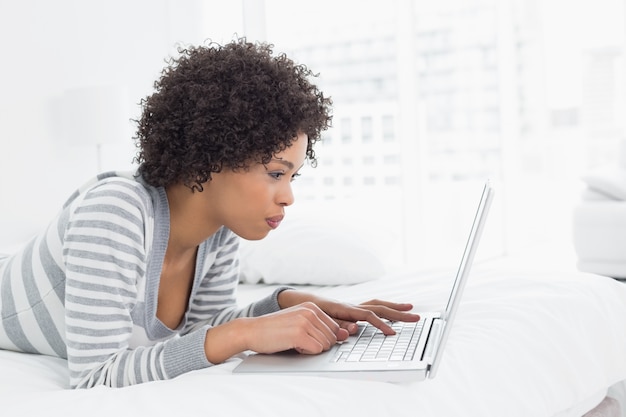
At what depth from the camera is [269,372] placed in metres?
1.26

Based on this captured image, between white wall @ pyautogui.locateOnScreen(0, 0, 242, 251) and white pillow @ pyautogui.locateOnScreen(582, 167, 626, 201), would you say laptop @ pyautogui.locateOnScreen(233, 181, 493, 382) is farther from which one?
white pillow @ pyautogui.locateOnScreen(582, 167, 626, 201)

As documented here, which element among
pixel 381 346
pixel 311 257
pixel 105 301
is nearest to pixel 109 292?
pixel 105 301

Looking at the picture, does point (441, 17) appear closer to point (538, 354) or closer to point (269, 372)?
Answer: point (538, 354)

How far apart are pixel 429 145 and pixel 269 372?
4359 millimetres

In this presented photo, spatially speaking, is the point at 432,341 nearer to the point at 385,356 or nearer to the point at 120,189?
the point at 385,356

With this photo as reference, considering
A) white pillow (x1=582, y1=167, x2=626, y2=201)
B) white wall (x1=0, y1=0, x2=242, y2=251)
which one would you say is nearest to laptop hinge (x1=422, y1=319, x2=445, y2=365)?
white wall (x1=0, y1=0, x2=242, y2=251)

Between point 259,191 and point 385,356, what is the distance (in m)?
0.37

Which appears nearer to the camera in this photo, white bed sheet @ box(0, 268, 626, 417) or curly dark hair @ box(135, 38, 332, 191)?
white bed sheet @ box(0, 268, 626, 417)

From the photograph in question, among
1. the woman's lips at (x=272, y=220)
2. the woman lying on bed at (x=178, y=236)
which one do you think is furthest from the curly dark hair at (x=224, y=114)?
the woman's lips at (x=272, y=220)

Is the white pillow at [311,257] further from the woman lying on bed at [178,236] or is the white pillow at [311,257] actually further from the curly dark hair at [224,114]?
A: the curly dark hair at [224,114]

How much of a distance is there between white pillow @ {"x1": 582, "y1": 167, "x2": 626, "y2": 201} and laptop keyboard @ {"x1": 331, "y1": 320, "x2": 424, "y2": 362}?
9.51 ft

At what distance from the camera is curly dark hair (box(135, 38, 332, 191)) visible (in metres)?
1.43

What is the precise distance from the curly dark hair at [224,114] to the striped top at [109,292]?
90 millimetres

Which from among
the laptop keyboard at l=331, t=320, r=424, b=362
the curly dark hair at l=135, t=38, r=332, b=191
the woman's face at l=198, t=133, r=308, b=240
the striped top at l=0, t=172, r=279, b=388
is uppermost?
the curly dark hair at l=135, t=38, r=332, b=191
